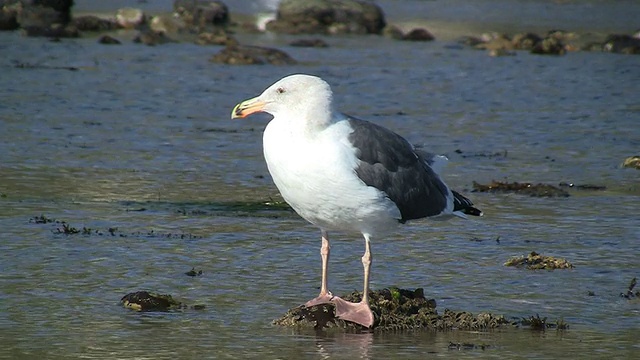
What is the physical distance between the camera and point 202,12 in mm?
30172

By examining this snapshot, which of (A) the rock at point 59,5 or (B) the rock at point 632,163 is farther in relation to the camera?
(A) the rock at point 59,5

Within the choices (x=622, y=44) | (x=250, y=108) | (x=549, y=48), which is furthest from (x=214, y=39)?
(x=250, y=108)

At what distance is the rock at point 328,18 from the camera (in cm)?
2969

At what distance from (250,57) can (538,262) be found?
14443 millimetres

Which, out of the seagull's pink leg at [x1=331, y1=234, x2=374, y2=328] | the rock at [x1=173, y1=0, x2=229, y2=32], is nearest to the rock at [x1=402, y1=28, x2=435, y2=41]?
the rock at [x1=173, y1=0, x2=229, y2=32]

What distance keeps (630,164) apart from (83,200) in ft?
18.7

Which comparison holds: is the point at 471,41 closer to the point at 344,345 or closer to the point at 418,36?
the point at 418,36

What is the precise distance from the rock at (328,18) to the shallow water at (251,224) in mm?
9658

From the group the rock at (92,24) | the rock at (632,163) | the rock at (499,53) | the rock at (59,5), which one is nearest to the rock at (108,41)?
the rock at (92,24)

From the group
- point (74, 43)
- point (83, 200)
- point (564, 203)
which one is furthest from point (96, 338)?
point (74, 43)

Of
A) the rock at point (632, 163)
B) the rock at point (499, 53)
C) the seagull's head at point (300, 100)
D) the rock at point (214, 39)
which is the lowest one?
the rock at point (632, 163)

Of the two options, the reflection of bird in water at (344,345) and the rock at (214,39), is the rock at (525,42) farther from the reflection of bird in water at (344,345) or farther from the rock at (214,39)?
the reflection of bird in water at (344,345)

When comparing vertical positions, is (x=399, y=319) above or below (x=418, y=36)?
below

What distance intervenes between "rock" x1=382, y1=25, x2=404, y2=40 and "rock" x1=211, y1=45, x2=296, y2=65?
623 cm
